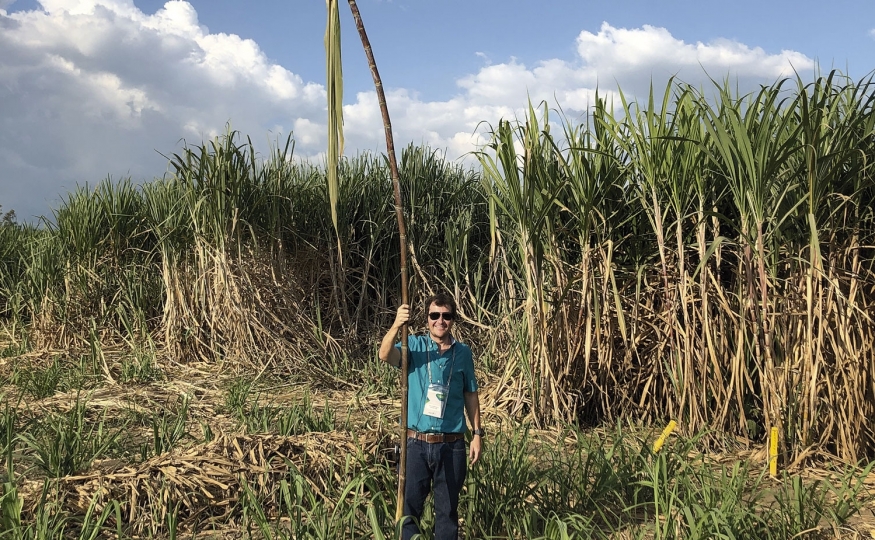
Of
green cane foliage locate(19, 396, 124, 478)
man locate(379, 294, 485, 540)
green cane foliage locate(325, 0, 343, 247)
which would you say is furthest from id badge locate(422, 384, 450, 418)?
green cane foliage locate(19, 396, 124, 478)

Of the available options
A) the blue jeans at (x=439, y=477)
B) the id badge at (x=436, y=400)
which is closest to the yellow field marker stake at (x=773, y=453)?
the blue jeans at (x=439, y=477)

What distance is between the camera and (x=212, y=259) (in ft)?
20.9

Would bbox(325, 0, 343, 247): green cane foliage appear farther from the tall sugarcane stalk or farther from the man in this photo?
the man

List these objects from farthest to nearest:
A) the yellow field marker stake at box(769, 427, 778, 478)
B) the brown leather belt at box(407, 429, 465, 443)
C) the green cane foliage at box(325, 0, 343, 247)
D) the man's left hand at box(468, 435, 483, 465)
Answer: the yellow field marker stake at box(769, 427, 778, 478), the man's left hand at box(468, 435, 483, 465), the brown leather belt at box(407, 429, 465, 443), the green cane foliage at box(325, 0, 343, 247)

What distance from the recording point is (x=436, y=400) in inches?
96.7

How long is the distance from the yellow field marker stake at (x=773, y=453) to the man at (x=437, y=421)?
6.40ft

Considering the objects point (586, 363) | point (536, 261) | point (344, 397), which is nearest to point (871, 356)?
point (586, 363)

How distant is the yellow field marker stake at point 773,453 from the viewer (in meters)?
3.57

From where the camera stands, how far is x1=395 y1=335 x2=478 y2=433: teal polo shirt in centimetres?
246

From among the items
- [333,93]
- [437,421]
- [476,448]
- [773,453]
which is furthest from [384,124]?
[773,453]

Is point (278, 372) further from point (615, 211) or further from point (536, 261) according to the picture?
point (615, 211)

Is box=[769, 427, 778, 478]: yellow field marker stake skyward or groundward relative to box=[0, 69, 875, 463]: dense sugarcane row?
groundward

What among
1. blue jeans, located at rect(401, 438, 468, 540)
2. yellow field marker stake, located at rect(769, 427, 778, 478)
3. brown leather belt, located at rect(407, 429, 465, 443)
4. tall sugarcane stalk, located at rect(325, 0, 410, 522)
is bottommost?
yellow field marker stake, located at rect(769, 427, 778, 478)

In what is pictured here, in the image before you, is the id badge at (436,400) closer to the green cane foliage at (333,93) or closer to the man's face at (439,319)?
the man's face at (439,319)
